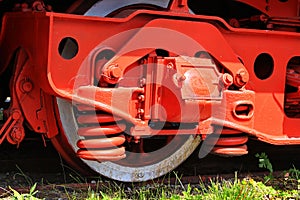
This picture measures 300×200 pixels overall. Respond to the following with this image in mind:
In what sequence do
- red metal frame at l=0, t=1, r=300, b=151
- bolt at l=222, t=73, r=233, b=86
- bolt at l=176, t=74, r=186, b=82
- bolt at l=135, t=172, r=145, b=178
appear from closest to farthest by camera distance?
red metal frame at l=0, t=1, r=300, b=151
bolt at l=176, t=74, r=186, b=82
bolt at l=222, t=73, r=233, b=86
bolt at l=135, t=172, r=145, b=178

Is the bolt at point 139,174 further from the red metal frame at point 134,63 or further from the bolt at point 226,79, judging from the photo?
the bolt at point 226,79

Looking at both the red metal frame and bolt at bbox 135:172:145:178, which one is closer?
the red metal frame

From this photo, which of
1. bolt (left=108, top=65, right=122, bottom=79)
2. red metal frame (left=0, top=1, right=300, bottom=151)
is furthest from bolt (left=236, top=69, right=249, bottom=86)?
bolt (left=108, top=65, right=122, bottom=79)

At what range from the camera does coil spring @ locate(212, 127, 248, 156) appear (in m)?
3.90

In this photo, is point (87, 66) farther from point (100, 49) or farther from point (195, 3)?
point (195, 3)

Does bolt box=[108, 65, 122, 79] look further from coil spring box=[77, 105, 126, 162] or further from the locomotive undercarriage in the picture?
coil spring box=[77, 105, 126, 162]

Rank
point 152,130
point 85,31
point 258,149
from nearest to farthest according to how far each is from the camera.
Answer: point 85,31 < point 152,130 < point 258,149

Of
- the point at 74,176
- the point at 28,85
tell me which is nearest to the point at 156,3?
the point at 28,85

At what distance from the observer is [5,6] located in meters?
4.15

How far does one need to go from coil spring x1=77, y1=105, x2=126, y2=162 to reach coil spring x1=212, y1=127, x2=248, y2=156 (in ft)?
2.51

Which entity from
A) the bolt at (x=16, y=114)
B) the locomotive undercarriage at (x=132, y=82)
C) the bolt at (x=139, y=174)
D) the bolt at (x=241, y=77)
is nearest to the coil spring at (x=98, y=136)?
the locomotive undercarriage at (x=132, y=82)

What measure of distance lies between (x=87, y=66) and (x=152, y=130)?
0.63m

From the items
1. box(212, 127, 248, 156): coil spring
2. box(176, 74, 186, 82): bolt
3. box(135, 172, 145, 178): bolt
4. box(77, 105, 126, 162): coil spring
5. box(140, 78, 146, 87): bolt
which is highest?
box(176, 74, 186, 82): bolt

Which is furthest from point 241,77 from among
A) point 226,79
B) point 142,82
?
point 142,82
